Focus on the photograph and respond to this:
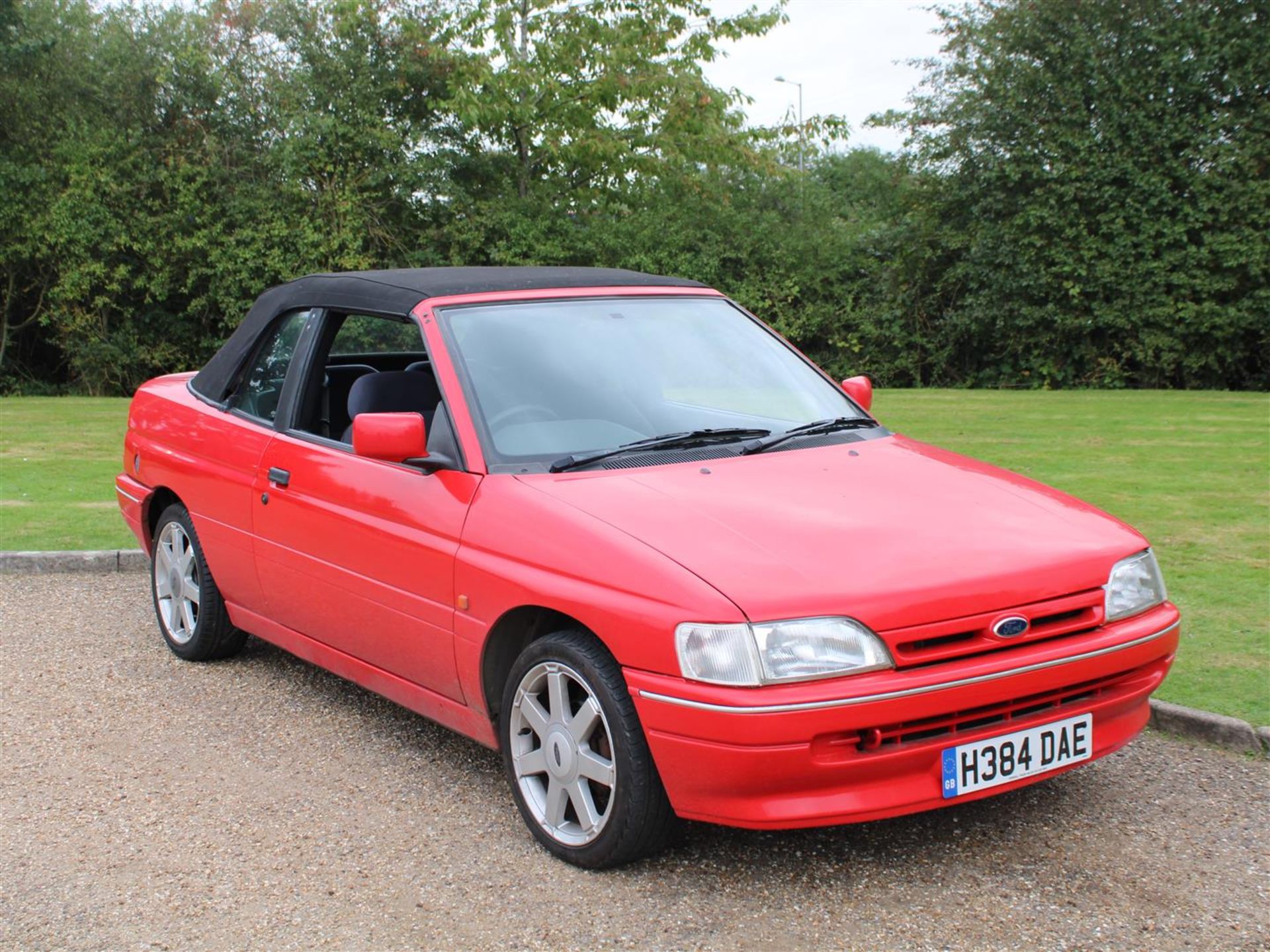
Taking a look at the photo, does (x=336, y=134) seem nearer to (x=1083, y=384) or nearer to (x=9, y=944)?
(x=1083, y=384)

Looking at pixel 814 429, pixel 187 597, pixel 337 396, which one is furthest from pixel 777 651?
pixel 187 597

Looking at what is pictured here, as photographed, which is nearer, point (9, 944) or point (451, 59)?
point (9, 944)

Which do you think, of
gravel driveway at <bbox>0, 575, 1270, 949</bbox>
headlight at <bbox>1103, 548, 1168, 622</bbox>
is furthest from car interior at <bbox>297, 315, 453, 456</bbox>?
headlight at <bbox>1103, 548, 1168, 622</bbox>

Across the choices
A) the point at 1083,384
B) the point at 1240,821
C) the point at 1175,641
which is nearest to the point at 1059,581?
the point at 1175,641

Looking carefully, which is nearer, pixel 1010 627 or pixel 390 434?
pixel 1010 627

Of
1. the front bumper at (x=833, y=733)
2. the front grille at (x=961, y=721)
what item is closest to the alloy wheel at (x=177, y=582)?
the front bumper at (x=833, y=733)

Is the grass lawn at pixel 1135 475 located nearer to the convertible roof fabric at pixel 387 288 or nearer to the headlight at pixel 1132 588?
the headlight at pixel 1132 588

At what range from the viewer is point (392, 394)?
5.28 meters

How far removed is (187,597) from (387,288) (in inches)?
78.9

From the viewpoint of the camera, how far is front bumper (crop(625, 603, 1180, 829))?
11.2 ft

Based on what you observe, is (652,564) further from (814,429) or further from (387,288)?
(387,288)

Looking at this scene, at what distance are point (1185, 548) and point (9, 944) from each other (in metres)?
6.70

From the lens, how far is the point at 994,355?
25.8 m

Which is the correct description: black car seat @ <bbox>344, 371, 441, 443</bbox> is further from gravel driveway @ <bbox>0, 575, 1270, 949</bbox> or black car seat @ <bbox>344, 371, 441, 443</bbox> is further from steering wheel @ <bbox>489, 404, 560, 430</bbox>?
gravel driveway @ <bbox>0, 575, 1270, 949</bbox>
